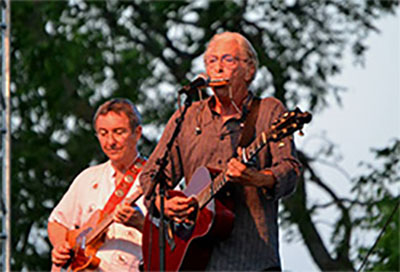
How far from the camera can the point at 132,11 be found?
1602 centimetres

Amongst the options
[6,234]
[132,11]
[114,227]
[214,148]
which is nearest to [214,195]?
[214,148]

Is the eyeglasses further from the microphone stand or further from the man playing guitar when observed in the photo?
the man playing guitar

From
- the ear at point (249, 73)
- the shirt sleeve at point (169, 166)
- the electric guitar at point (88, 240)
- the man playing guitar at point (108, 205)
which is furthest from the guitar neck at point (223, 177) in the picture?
the electric guitar at point (88, 240)

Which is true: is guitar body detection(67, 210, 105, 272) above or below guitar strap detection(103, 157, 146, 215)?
below

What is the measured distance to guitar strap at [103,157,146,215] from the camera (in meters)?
7.38

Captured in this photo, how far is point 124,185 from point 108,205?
0.55ft

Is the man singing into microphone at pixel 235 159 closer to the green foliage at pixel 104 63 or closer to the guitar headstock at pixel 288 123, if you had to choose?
the guitar headstock at pixel 288 123

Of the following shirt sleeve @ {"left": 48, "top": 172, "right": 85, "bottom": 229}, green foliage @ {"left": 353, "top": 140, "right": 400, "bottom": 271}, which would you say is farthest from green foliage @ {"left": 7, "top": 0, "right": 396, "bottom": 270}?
shirt sleeve @ {"left": 48, "top": 172, "right": 85, "bottom": 229}

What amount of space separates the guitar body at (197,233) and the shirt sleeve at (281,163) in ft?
0.86

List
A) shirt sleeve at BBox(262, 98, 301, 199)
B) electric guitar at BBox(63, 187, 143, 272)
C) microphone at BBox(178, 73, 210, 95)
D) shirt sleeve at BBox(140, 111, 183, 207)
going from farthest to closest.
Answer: electric guitar at BBox(63, 187, 143, 272) → shirt sleeve at BBox(140, 111, 183, 207) → microphone at BBox(178, 73, 210, 95) → shirt sleeve at BBox(262, 98, 301, 199)

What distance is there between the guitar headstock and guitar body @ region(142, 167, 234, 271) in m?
0.44

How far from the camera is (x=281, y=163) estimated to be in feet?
19.6

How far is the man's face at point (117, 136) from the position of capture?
24.2ft

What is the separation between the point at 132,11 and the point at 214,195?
10181 millimetres
